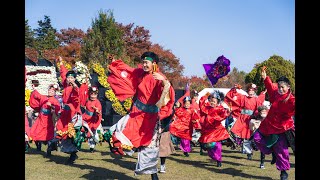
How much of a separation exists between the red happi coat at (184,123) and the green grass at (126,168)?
2.03 feet

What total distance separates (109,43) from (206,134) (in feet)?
50.9

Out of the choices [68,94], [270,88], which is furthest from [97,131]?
[270,88]

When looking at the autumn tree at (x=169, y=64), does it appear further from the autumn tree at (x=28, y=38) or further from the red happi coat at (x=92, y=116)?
the red happi coat at (x=92, y=116)

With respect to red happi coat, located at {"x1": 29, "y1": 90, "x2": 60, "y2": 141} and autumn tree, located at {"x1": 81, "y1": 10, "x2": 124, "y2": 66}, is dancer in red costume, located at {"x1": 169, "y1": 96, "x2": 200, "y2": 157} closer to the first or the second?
red happi coat, located at {"x1": 29, "y1": 90, "x2": 60, "y2": 141}

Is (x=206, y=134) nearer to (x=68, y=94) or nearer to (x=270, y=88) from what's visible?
(x=270, y=88)

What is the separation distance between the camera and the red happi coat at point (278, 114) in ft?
21.2

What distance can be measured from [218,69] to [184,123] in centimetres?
162

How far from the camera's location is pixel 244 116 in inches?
406

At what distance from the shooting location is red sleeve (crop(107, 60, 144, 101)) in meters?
6.57

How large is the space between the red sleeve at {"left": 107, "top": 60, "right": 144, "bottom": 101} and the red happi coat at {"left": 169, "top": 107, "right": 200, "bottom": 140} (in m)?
3.52

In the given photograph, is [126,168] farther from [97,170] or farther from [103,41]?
[103,41]

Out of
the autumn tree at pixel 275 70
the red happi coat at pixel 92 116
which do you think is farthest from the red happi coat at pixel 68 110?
the autumn tree at pixel 275 70

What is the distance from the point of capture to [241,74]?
36656mm

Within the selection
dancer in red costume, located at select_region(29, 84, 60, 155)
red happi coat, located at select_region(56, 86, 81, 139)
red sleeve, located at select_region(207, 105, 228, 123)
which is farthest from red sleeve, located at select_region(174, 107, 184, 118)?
dancer in red costume, located at select_region(29, 84, 60, 155)
